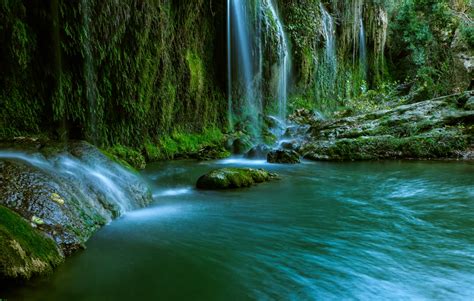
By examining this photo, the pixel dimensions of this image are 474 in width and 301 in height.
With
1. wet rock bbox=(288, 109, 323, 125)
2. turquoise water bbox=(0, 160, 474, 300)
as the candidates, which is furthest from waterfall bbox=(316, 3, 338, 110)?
turquoise water bbox=(0, 160, 474, 300)

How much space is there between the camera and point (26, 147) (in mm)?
5750

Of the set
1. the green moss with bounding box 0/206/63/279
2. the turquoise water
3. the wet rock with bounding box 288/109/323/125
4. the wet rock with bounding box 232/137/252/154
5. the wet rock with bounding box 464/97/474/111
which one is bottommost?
the turquoise water

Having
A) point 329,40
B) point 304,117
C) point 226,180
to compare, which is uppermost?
point 329,40

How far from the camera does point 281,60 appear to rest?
1606 cm

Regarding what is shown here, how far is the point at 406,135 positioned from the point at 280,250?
999 centimetres

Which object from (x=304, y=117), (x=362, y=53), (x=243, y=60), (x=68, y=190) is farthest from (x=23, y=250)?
(x=362, y=53)

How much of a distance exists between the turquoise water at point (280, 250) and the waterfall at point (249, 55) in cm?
892

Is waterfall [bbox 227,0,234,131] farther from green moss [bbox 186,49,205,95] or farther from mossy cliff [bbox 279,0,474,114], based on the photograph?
mossy cliff [bbox 279,0,474,114]

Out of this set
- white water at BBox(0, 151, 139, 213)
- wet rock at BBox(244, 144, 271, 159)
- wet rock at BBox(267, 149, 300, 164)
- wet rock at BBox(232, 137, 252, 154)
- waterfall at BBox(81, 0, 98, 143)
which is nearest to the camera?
white water at BBox(0, 151, 139, 213)

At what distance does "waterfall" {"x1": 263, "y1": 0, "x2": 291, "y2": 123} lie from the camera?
15562 mm

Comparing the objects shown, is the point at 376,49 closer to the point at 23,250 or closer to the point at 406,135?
the point at 406,135

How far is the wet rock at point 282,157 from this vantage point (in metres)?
11.2

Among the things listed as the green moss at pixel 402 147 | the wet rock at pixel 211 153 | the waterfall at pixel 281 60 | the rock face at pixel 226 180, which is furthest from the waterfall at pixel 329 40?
the rock face at pixel 226 180

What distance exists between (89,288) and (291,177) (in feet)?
20.0
